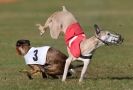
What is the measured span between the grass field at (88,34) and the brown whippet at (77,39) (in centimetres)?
54

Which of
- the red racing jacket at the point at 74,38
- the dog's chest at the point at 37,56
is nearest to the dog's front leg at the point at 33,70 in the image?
the dog's chest at the point at 37,56

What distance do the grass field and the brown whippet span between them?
0.54 m

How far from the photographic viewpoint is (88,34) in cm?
2845

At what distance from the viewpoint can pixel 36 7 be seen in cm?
5128

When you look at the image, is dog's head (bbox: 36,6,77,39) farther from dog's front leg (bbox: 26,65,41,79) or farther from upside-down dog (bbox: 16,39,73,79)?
dog's front leg (bbox: 26,65,41,79)

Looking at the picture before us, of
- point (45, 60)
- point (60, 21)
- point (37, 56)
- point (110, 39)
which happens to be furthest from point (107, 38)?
point (37, 56)

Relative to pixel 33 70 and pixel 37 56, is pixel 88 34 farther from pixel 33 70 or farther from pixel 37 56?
pixel 37 56

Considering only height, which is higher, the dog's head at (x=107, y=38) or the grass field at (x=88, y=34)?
the dog's head at (x=107, y=38)

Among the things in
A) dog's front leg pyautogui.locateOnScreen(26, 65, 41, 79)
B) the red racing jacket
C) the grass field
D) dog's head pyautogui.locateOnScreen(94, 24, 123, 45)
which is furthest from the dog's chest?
dog's head pyautogui.locateOnScreen(94, 24, 123, 45)

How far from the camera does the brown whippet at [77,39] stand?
13.3 m

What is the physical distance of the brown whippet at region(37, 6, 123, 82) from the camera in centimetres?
1331

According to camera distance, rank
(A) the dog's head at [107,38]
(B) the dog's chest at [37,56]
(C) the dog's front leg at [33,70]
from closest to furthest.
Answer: (A) the dog's head at [107,38]
(B) the dog's chest at [37,56]
(C) the dog's front leg at [33,70]

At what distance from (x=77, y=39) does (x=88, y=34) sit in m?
14.8

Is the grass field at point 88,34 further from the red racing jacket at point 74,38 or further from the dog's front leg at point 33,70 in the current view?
the red racing jacket at point 74,38
